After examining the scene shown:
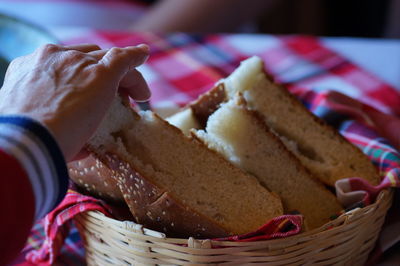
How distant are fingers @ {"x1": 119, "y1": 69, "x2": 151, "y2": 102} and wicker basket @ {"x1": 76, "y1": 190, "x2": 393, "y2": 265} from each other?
0.20 metres

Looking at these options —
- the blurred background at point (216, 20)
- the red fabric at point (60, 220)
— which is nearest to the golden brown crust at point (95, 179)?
the red fabric at point (60, 220)

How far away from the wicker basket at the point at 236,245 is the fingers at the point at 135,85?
7.8 inches

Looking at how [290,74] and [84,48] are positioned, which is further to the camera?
[290,74]

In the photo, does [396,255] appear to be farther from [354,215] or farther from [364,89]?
[364,89]

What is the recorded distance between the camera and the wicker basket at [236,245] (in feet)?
2.33

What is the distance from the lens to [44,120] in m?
0.61

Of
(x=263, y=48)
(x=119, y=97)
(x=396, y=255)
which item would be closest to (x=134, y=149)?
(x=119, y=97)

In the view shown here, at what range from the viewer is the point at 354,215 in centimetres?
76

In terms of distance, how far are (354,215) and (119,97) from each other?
1.20 ft

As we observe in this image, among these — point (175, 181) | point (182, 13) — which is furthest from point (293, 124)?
point (182, 13)

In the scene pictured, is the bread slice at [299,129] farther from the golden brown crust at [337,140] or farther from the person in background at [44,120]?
the person in background at [44,120]

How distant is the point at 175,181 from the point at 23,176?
0.29 metres

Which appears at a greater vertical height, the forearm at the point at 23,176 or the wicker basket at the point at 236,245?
the forearm at the point at 23,176

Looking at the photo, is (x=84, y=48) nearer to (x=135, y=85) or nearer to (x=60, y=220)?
(x=135, y=85)
